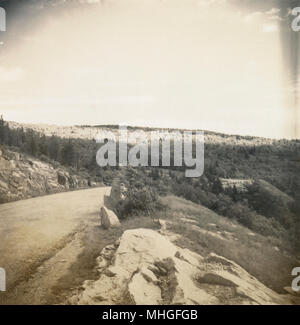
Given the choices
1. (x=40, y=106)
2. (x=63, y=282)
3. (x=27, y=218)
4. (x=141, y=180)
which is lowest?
(x=63, y=282)

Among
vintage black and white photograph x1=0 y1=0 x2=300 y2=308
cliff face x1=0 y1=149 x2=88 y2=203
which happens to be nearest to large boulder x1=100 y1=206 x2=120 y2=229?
vintage black and white photograph x1=0 y1=0 x2=300 y2=308

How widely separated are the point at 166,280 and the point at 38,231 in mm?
3220

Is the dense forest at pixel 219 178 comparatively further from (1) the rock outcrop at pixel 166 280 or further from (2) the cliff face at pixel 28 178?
(1) the rock outcrop at pixel 166 280

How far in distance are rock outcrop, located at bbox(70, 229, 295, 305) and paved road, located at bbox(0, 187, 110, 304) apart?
0.85 m

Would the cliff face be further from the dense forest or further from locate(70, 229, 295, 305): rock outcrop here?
locate(70, 229, 295, 305): rock outcrop

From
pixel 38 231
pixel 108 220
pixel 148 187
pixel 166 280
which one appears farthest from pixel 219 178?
pixel 38 231

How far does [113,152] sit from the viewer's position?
49.9 feet

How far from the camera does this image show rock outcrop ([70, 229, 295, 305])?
467 cm

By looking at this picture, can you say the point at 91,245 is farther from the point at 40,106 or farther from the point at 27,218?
the point at 40,106

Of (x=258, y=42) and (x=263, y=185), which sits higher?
(x=258, y=42)

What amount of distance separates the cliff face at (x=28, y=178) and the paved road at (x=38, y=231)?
2.18 feet

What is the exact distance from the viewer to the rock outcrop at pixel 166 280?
4.67m

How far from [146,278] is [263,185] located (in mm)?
8065
